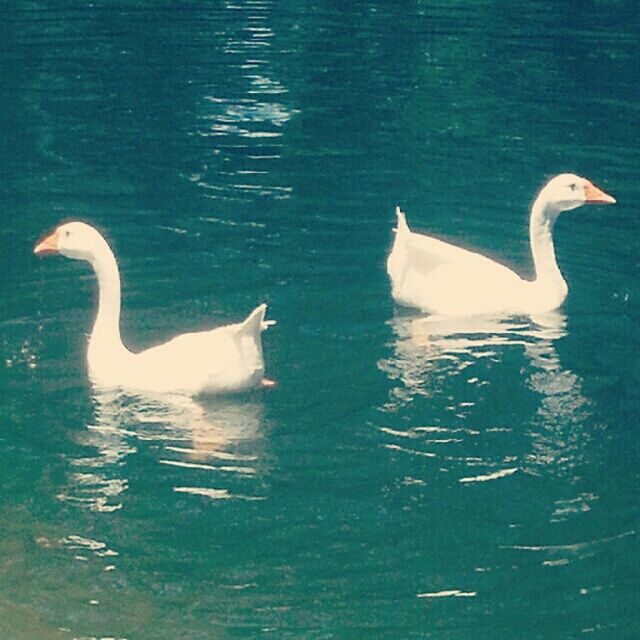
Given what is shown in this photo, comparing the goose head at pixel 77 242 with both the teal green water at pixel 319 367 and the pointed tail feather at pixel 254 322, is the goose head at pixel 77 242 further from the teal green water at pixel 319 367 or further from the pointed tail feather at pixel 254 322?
the pointed tail feather at pixel 254 322

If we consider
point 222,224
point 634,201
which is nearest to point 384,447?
point 222,224

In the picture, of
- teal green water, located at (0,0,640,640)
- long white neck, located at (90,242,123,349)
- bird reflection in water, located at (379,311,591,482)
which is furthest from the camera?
long white neck, located at (90,242,123,349)

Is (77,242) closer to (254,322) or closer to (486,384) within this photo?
(254,322)

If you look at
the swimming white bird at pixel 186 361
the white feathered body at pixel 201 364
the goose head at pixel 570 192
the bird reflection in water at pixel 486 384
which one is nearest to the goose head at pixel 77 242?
the swimming white bird at pixel 186 361

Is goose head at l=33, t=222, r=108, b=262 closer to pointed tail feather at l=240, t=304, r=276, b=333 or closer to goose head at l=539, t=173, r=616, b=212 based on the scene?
pointed tail feather at l=240, t=304, r=276, b=333

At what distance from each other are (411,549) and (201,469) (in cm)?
172

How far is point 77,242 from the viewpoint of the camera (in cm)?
1333

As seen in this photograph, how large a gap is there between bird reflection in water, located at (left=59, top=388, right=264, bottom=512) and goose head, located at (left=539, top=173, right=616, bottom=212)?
14.1ft

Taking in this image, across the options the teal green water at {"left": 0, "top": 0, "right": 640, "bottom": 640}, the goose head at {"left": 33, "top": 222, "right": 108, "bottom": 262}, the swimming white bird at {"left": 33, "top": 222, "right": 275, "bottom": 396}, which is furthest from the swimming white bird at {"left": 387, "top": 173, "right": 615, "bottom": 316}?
the goose head at {"left": 33, "top": 222, "right": 108, "bottom": 262}

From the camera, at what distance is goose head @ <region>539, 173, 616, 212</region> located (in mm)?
15609

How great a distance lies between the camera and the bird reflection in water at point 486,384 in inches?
466

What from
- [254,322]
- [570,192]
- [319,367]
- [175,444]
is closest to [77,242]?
[254,322]

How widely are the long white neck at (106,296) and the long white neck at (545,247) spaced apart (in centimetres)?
401

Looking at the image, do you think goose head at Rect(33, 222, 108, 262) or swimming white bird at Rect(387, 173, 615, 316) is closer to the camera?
goose head at Rect(33, 222, 108, 262)
